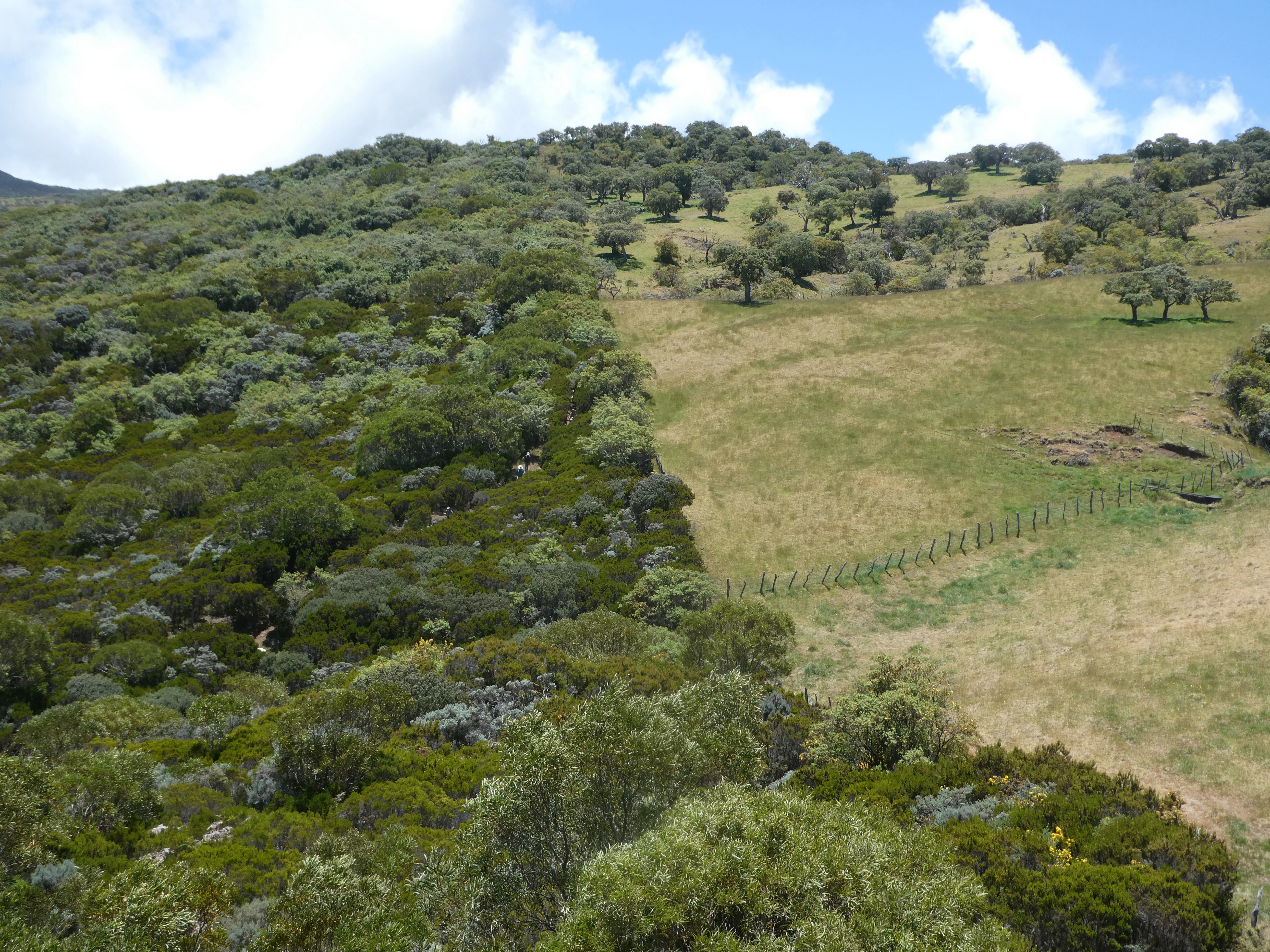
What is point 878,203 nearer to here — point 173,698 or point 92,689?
point 173,698

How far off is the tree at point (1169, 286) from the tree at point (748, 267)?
3257 cm

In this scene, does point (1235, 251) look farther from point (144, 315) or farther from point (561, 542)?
point (144, 315)

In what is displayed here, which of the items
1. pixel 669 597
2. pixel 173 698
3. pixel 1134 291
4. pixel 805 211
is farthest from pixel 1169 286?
pixel 173 698

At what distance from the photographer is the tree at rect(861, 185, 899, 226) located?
11169 cm

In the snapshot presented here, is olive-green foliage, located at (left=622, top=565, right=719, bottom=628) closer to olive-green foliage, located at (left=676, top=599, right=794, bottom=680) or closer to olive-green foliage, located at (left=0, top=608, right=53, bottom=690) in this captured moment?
olive-green foliage, located at (left=676, top=599, right=794, bottom=680)

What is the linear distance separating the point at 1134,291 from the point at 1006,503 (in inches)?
1224

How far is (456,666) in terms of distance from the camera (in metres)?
28.2

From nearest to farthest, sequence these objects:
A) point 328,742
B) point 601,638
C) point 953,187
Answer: point 328,742
point 601,638
point 953,187

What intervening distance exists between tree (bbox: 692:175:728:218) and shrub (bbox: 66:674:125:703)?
104m

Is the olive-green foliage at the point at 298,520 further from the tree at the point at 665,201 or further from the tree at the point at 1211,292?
the tree at the point at 665,201

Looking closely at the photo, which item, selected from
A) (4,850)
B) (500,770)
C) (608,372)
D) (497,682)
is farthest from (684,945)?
(608,372)

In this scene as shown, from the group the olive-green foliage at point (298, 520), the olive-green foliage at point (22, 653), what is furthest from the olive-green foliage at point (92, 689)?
the olive-green foliage at point (298, 520)

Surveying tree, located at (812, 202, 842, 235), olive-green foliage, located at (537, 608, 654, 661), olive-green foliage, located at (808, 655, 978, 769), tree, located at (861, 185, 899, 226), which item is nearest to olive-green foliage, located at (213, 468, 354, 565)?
olive-green foliage, located at (537, 608, 654, 661)

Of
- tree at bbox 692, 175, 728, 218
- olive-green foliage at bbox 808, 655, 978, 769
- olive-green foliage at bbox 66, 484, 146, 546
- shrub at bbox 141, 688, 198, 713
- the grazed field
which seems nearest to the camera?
olive-green foliage at bbox 808, 655, 978, 769
